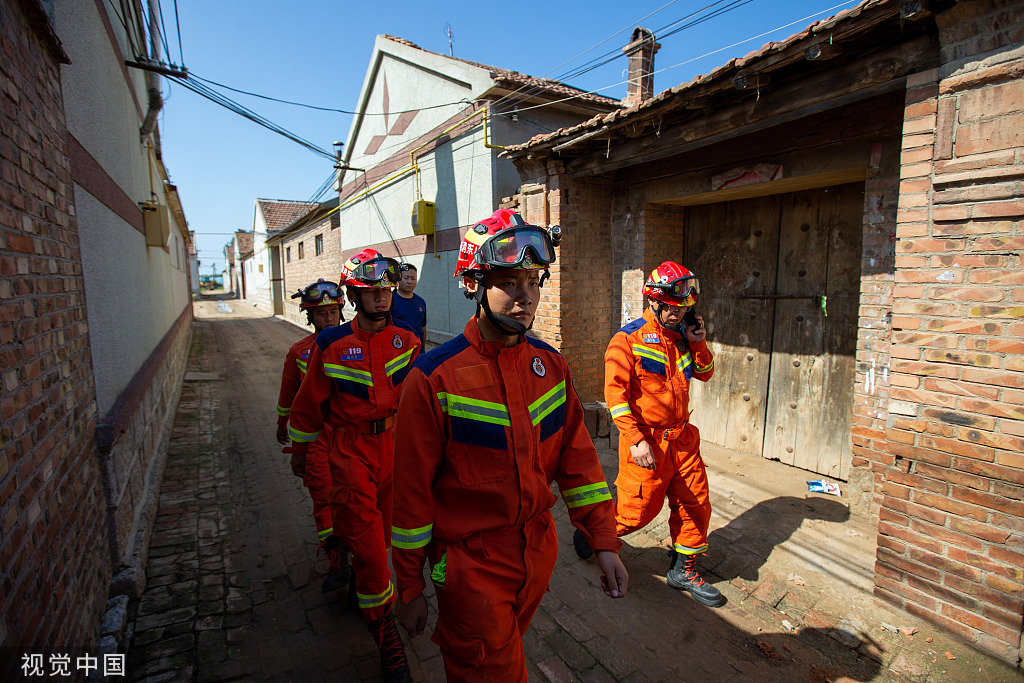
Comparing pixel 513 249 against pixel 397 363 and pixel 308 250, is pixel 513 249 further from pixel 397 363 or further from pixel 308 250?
pixel 308 250

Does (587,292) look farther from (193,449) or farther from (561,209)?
(193,449)

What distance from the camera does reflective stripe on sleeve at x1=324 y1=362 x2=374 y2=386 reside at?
3160 mm

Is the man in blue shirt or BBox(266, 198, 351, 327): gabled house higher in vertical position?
BBox(266, 198, 351, 327): gabled house

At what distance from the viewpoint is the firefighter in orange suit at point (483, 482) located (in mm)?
1876

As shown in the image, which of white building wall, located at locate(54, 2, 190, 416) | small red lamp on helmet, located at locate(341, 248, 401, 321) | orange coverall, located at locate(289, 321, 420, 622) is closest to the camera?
orange coverall, located at locate(289, 321, 420, 622)

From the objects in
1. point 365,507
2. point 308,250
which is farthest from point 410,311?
point 308,250

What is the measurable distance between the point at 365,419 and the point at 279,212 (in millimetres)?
32228

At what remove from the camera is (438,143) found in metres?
9.40

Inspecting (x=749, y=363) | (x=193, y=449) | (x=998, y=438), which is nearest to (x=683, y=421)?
(x=998, y=438)

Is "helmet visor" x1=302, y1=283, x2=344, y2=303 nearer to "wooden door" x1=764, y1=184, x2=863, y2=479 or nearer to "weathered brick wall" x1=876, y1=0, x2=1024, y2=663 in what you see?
"weathered brick wall" x1=876, y1=0, x2=1024, y2=663

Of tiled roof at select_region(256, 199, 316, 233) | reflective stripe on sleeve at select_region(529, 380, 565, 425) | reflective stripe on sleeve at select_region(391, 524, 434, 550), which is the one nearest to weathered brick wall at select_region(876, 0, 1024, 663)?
reflective stripe on sleeve at select_region(529, 380, 565, 425)

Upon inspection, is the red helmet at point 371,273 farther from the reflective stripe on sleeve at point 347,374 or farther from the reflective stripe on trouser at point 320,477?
the reflective stripe on trouser at point 320,477

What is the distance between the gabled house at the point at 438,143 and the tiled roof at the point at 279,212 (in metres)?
18.7

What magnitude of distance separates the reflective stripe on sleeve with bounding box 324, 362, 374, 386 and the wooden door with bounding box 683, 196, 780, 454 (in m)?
4.29
